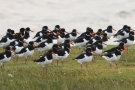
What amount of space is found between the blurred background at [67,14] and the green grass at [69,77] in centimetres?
2628

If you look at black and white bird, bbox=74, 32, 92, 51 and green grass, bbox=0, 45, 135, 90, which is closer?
green grass, bbox=0, 45, 135, 90

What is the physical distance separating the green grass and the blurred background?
26284 mm


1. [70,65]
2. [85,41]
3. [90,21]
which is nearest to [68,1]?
[90,21]

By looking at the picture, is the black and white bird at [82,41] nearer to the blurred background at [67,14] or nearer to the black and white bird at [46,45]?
the black and white bird at [46,45]

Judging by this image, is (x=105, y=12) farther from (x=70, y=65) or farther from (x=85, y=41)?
(x=70, y=65)

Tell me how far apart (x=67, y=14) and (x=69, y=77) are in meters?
40.4

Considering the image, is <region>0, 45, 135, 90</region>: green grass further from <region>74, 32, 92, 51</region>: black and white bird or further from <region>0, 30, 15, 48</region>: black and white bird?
<region>0, 30, 15, 48</region>: black and white bird

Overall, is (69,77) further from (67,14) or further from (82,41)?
(67,14)


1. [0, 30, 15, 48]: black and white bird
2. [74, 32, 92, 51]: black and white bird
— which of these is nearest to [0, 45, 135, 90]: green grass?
[74, 32, 92, 51]: black and white bird

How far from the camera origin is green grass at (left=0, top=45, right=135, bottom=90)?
1711cm

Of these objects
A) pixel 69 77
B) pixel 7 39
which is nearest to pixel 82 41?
pixel 7 39

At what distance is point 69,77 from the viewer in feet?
63.6

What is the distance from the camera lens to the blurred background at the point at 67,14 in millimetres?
52344

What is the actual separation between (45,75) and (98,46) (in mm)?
6002
